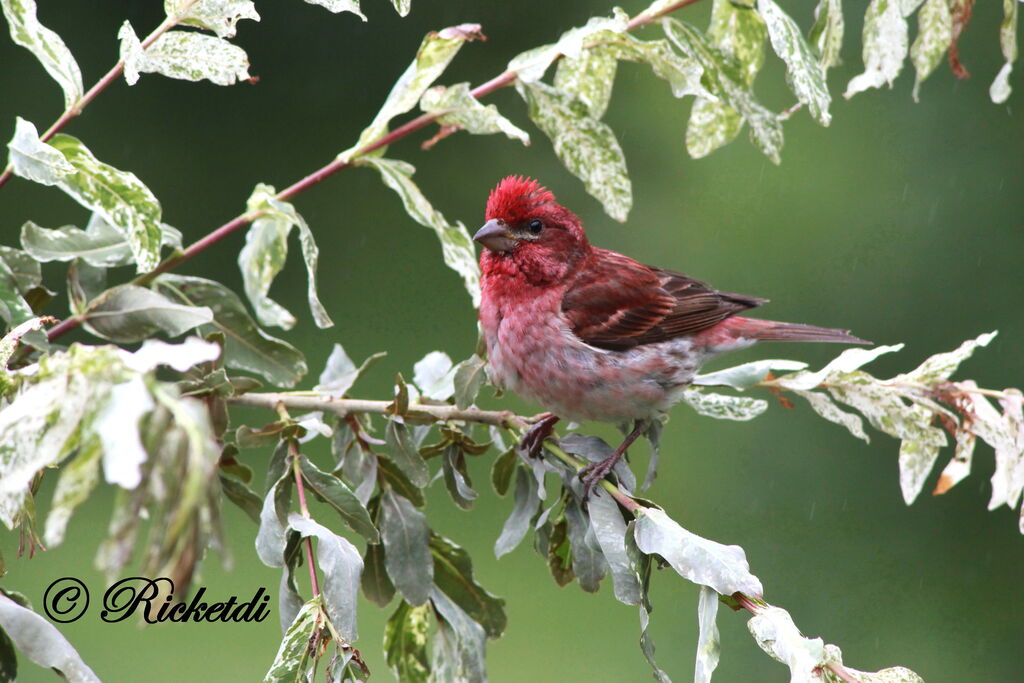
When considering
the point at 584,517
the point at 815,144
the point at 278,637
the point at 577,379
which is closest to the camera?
the point at 584,517

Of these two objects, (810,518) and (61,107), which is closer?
(810,518)

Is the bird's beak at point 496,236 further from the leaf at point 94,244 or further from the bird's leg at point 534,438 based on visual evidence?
the leaf at point 94,244

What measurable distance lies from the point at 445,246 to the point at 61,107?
204 inches

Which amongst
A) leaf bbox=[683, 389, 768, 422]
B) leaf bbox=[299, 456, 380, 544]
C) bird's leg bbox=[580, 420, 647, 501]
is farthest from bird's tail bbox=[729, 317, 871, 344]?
leaf bbox=[299, 456, 380, 544]

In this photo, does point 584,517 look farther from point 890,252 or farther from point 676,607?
point 890,252

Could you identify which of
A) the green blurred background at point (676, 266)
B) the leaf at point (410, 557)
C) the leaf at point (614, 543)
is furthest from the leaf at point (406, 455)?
the green blurred background at point (676, 266)

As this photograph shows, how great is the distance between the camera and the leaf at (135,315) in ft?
6.57

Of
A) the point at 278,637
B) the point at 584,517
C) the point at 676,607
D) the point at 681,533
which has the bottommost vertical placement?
the point at 278,637

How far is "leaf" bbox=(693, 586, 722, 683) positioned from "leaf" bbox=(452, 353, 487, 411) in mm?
614

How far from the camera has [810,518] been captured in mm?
5512

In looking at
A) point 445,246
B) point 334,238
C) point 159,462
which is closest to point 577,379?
point 445,246

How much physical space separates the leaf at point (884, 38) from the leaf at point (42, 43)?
52.2 inches

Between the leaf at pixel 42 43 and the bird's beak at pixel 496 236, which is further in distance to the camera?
the bird's beak at pixel 496 236

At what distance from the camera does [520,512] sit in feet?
6.90
